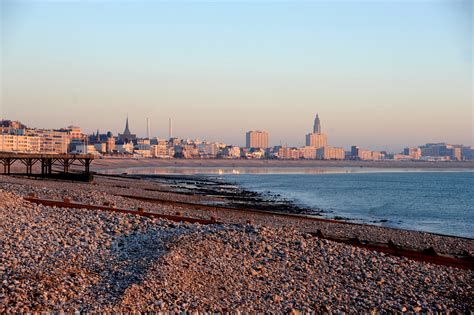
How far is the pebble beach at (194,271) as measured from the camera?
9930 millimetres

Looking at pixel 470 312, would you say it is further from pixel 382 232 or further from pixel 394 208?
pixel 394 208

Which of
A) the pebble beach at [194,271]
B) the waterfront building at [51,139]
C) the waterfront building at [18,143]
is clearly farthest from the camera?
the waterfront building at [51,139]

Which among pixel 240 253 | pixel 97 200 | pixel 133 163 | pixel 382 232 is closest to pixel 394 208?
pixel 382 232

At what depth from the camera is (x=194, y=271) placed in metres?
11.8

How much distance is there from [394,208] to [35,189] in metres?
31.0

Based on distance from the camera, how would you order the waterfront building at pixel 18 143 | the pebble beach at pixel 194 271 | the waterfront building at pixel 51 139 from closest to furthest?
the pebble beach at pixel 194 271
the waterfront building at pixel 18 143
the waterfront building at pixel 51 139

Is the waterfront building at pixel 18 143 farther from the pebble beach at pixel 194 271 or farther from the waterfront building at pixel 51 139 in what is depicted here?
the pebble beach at pixel 194 271

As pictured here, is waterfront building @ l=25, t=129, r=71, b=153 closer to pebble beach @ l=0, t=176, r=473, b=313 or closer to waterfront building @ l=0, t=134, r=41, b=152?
waterfront building @ l=0, t=134, r=41, b=152

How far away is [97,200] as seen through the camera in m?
27.8

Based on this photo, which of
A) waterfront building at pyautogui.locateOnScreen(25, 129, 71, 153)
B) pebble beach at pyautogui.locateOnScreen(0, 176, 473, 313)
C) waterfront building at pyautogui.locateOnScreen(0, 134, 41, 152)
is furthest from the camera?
waterfront building at pyautogui.locateOnScreen(25, 129, 71, 153)

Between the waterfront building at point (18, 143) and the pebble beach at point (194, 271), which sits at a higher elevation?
the waterfront building at point (18, 143)

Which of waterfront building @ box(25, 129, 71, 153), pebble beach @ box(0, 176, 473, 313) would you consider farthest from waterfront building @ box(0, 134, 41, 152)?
pebble beach @ box(0, 176, 473, 313)

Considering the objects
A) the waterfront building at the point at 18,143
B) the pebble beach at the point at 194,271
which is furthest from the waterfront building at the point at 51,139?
the pebble beach at the point at 194,271

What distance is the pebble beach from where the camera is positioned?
993 cm
